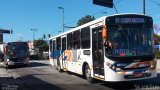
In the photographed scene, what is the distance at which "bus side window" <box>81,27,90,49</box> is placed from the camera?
1823cm

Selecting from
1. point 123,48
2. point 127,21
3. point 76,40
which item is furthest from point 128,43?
point 76,40

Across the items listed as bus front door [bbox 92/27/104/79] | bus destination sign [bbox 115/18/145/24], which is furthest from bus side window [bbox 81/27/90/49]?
bus destination sign [bbox 115/18/145/24]

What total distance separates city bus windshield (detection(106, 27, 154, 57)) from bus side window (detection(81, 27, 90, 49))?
2.77m

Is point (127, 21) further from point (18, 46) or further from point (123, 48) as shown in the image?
point (18, 46)

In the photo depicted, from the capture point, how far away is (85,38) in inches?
741

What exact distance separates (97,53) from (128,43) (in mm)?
1797

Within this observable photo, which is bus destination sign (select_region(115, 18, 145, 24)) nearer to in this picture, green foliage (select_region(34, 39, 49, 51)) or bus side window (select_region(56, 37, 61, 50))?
bus side window (select_region(56, 37, 61, 50))

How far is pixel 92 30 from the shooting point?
17.5 meters

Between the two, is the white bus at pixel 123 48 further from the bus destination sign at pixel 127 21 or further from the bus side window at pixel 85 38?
the bus side window at pixel 85 38

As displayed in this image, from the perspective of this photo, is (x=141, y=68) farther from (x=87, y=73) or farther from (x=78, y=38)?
(x=78, y=38)

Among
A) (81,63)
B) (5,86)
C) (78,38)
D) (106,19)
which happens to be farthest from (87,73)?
(5,86)

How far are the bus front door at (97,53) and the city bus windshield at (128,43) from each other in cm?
76

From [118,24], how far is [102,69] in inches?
81.2

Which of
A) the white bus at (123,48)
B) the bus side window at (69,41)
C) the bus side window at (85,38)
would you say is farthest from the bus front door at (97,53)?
the bus side window at (69,41)
